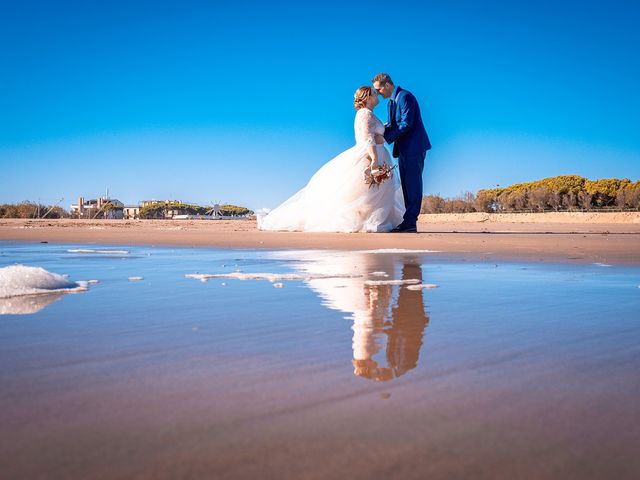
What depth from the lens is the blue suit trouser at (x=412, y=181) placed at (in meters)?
10.3

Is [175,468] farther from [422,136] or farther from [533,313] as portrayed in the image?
[422,136]

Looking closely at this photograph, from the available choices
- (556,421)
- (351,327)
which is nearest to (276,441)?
(556,421)

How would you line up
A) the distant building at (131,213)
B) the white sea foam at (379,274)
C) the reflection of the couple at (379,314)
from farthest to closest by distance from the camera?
the distant building at (131,213) < the white sea foam at (379,274) < the reflection of the couple at (379,314)

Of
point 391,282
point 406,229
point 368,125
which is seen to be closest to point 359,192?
point 406,229

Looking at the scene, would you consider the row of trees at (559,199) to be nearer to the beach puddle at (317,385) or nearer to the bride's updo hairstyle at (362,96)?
the bride's updo hairstyle at (362,96)

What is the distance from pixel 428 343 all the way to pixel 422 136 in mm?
8932

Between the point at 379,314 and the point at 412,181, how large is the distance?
8.39 meters

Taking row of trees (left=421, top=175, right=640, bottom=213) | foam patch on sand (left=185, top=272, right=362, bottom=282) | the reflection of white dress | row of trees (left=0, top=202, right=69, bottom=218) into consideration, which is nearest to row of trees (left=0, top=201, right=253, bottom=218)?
row of trees (left=0, top=202, right=69, bottom=218)

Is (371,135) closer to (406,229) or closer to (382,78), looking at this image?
(382,78)

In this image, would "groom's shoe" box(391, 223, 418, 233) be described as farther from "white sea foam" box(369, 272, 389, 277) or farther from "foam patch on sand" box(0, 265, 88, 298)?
"foam patch on sand" box(0, 265, 88, 298)

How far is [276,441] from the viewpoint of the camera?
951 mm

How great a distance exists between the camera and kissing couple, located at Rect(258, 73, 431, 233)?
33.5 feet

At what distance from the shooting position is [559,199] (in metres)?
44.6

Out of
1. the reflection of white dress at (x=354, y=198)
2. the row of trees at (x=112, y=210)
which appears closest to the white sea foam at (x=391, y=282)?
the reflection of white dress at (x=354, y=198)
